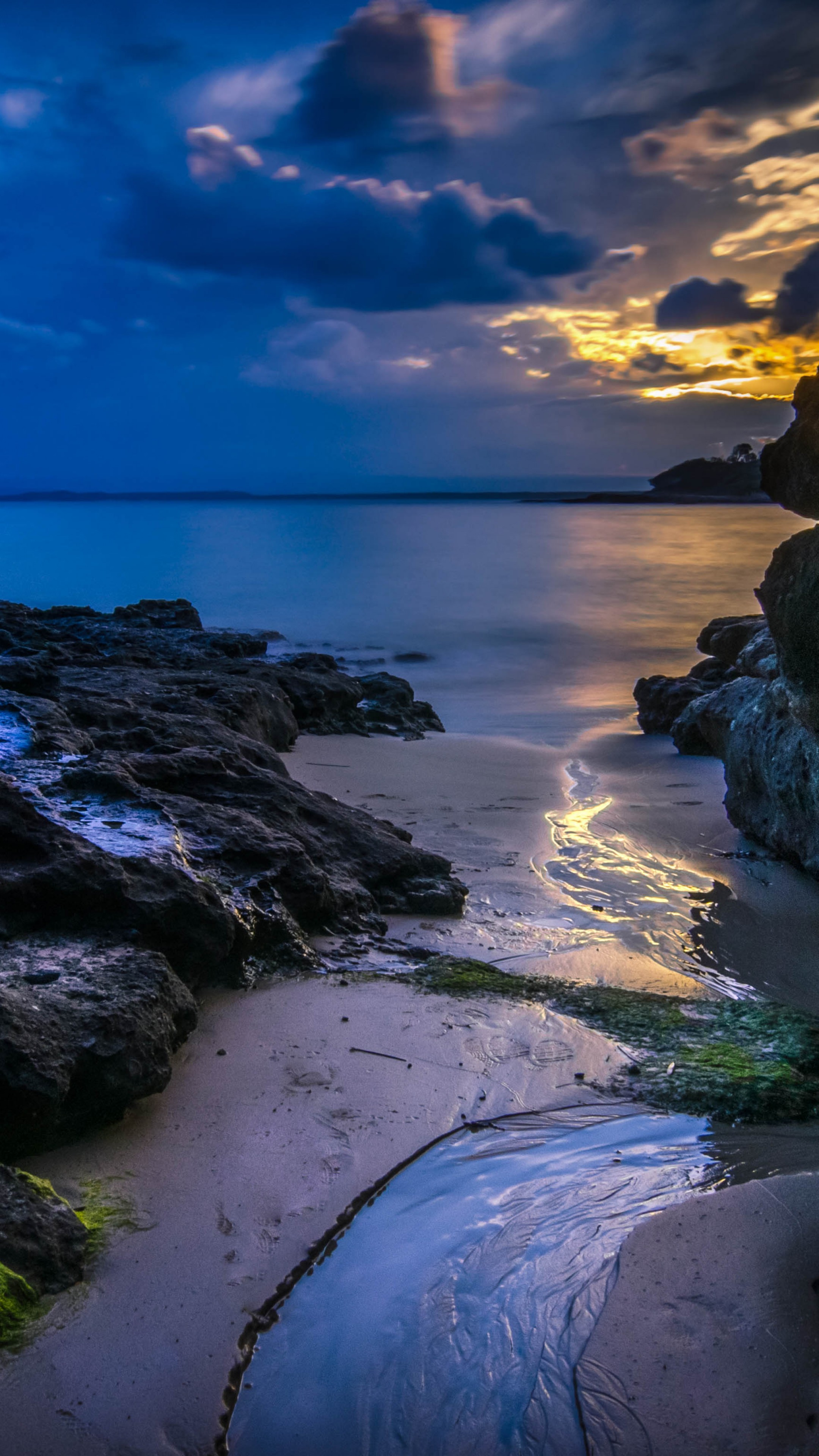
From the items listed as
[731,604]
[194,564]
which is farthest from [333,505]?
[731,604]

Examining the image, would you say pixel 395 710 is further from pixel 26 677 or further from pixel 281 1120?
pixel 281 1120

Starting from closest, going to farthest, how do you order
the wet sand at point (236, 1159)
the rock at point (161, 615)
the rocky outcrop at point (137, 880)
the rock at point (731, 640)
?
the wet sand at point (236, 1159) < the rocky outcrop at point (137, 880) < the rock at point (731, 640) < the rock at point (161, 615)

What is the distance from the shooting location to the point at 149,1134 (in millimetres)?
2732

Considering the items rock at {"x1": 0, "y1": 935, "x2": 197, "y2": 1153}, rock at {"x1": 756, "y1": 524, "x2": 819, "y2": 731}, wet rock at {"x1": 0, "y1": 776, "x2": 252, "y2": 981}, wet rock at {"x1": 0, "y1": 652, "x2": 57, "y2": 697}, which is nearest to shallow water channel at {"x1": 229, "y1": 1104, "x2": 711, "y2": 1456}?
rock at {"x1": 0, "y1": 935, "x2": 197, "y2": 1153}

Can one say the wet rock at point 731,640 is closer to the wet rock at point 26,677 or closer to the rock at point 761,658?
the rock at point 761,658

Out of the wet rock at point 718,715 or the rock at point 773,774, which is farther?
the wet rock at point 718,715

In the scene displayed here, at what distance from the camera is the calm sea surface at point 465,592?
18.3 metres

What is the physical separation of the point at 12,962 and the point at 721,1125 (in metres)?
2.43

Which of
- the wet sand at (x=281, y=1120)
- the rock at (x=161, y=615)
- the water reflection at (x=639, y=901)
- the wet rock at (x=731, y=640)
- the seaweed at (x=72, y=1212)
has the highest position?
the rock at (x=161, y=615)

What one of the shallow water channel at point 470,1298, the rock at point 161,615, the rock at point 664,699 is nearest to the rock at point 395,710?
the rock at point 664,699

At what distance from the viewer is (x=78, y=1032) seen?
270 cm

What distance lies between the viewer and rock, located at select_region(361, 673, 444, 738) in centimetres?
1087

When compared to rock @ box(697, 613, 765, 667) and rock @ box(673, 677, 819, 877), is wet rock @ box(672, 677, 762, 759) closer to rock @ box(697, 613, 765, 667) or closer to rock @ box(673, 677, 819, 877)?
rock @ box(673, 677, 819, 877)

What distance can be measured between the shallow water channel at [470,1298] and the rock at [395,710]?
7.73m
